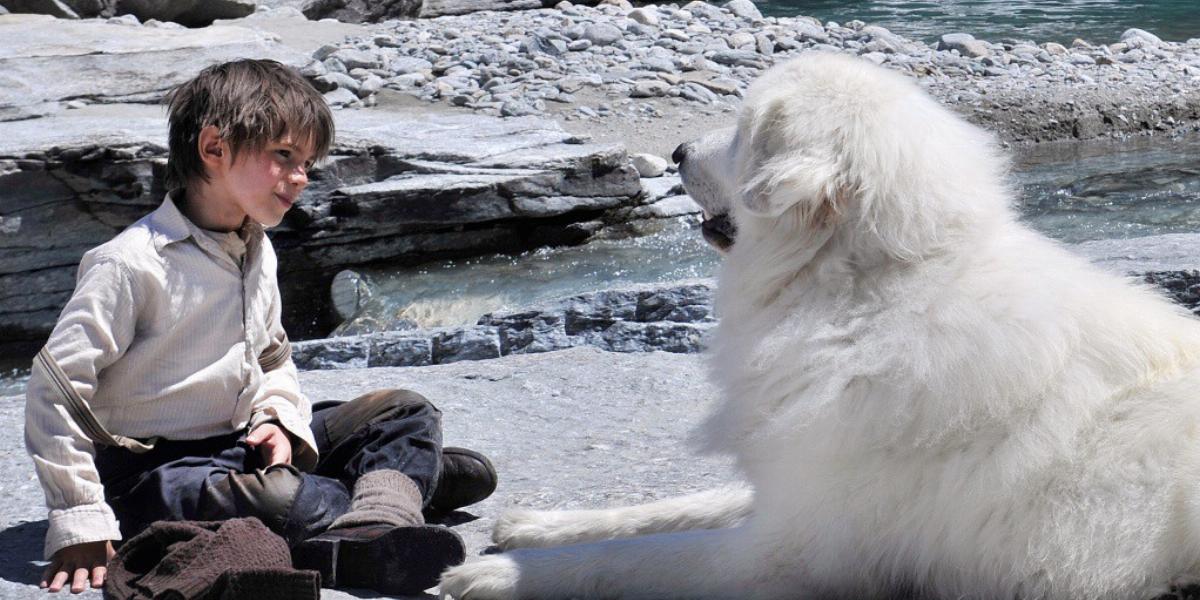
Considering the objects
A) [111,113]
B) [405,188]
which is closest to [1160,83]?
[405,188]

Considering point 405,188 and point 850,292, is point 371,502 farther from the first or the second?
point 405,188

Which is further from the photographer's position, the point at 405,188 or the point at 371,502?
the point at 405,188

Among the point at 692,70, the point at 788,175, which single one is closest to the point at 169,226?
the point at 788,175

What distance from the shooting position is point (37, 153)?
7.89 metres

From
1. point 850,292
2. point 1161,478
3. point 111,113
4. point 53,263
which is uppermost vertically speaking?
point 850,292

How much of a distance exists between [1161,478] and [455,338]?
388 centimetres

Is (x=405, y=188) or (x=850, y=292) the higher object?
(x=850, y=292)

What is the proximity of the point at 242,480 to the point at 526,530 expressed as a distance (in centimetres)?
69

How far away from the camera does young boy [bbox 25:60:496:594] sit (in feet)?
9.34

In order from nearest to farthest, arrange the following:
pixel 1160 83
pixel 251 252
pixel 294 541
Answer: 1. pixel 294 541
2. pixel 251 252
3. pixel 1160 83

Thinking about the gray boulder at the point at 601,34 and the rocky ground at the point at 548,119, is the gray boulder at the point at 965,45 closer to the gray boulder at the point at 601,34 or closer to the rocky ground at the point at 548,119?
the rocky ground at the point at 548,119

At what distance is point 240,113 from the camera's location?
3.16m

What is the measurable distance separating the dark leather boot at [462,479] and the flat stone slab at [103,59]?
7153 millimetres

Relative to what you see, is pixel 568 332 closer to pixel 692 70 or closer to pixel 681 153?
pixel 681 153
